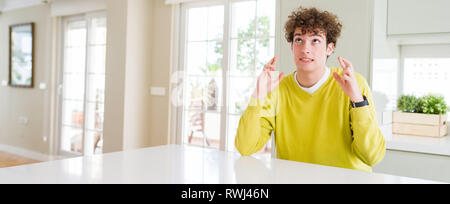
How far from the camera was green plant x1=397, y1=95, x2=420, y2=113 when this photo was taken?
2596 mm

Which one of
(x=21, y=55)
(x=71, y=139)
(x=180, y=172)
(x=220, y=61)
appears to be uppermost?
(x=21, y=55)

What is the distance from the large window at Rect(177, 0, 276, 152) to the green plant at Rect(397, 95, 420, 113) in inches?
47.3

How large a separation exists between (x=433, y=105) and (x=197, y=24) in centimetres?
239

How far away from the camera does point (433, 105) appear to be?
253cm

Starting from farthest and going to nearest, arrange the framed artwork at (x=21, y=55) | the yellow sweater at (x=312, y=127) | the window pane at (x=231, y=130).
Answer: the framed artwork at (x=21, y=55), the window pane at (x=231, y=130), the yellow sweater at (x=312, y=127)

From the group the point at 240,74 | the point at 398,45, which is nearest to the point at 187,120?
the point at 240,74

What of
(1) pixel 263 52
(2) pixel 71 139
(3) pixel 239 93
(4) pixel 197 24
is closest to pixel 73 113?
(2) pixel 71 139

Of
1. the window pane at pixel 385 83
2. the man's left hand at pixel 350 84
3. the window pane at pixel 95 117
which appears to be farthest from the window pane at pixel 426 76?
the window pane at pixel 95 117

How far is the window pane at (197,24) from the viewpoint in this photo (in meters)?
3.99

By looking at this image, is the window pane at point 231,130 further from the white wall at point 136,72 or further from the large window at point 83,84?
the large window at point 83,84

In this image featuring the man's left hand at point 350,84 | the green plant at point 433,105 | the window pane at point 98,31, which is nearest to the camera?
the man's left hand at point 350,84

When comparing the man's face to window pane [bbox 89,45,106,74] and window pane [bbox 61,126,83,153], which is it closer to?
window pane [bbox 89,45,106,74]

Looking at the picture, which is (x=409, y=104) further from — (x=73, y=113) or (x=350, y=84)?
(x=73, y=113)
